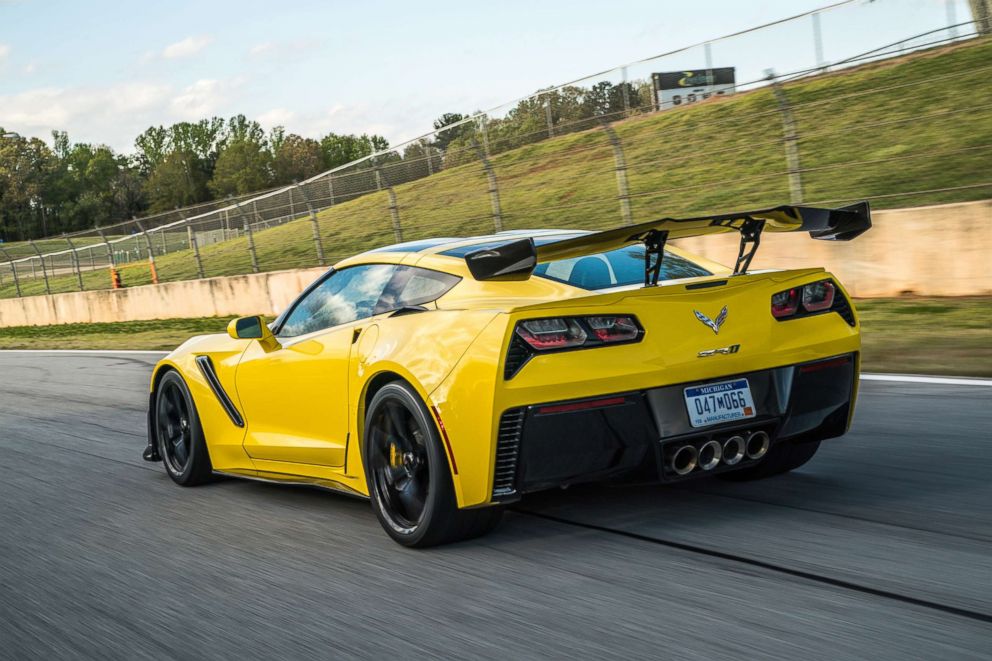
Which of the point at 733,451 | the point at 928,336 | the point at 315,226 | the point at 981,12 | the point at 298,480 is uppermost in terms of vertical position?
the point at 981,12

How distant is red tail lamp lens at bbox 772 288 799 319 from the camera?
173 inches

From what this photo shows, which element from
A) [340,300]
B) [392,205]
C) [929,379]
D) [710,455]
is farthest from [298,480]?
[392,205]

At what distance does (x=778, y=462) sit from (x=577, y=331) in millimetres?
1509

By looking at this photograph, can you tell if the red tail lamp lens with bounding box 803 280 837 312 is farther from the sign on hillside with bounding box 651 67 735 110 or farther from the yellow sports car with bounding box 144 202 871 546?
the sign on hillside with bounding box 651 67 735 110

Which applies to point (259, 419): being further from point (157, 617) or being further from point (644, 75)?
point (644, 75)

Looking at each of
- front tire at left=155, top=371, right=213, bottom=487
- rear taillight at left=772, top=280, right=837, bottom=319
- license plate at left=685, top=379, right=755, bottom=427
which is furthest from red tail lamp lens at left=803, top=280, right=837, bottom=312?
front tire at left=155, top=371, right=213, bottom=487

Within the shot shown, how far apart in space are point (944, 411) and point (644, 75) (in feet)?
38.5

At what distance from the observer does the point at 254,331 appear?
18.1 feet

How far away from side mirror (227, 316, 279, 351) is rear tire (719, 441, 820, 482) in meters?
2.26

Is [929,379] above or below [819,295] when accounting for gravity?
below

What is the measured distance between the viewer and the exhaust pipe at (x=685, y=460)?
4145 mm

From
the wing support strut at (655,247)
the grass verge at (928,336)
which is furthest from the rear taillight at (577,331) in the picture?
the grass verge at (928,336)

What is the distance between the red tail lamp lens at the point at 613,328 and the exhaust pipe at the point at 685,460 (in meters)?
0.47

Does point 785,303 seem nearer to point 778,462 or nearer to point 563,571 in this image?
point 778,462
